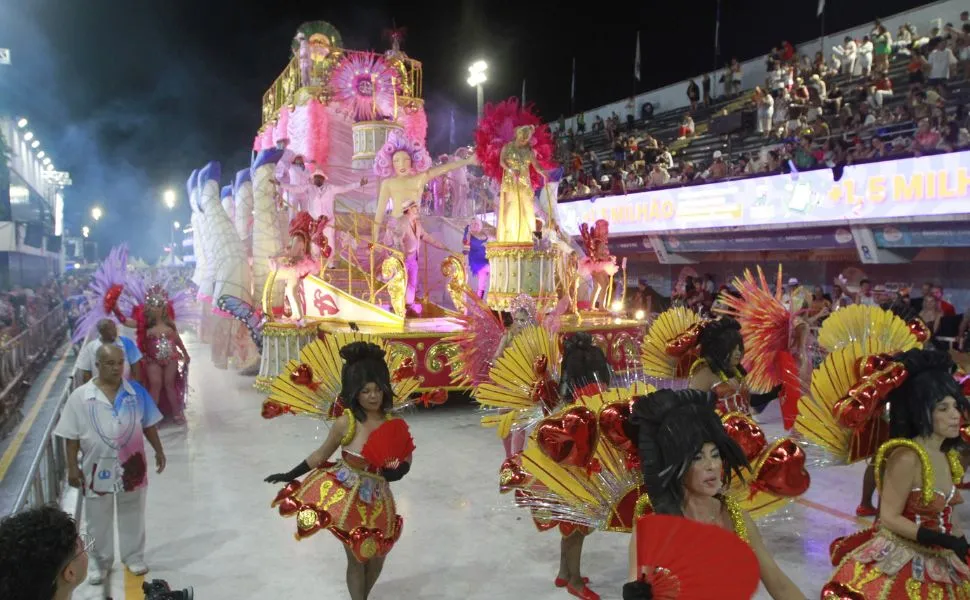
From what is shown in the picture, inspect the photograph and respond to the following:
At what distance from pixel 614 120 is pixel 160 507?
68.8ft

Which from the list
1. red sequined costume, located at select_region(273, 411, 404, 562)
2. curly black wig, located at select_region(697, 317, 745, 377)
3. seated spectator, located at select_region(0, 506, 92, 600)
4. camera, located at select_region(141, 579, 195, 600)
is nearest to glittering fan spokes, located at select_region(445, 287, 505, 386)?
curly black wig, located at select_region(697, 317, 745, 377)

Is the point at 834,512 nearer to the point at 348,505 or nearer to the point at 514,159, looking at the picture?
the point at 348,505

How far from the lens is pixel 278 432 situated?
28.4 feet

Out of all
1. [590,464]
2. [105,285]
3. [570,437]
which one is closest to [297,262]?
[105,285]

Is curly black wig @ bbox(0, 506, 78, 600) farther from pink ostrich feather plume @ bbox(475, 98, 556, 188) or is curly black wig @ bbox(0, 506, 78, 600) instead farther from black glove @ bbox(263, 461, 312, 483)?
pink ostrich feather plume @ bbox(475, 98, 556, 188)

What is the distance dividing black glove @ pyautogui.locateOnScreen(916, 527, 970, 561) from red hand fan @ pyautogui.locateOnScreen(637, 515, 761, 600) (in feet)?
4.50

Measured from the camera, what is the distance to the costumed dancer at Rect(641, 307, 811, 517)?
256 centimetres

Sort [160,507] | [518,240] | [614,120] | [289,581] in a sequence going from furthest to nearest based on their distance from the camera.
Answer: [614,120] < [518,240] < [160,507] < [289,581]

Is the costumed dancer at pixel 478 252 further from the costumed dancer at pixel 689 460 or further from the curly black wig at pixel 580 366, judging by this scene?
the costumed dancer at pixel 689 460

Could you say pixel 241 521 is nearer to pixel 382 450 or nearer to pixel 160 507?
pixel 160 507

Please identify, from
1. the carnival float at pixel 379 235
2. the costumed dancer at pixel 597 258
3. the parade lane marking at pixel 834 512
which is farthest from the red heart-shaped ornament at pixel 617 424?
the costumed dancer at pixel 597 258

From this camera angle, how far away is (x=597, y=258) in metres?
11.0

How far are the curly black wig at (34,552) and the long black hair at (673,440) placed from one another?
166 cm

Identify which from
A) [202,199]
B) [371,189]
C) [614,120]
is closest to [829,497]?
[371,189]
